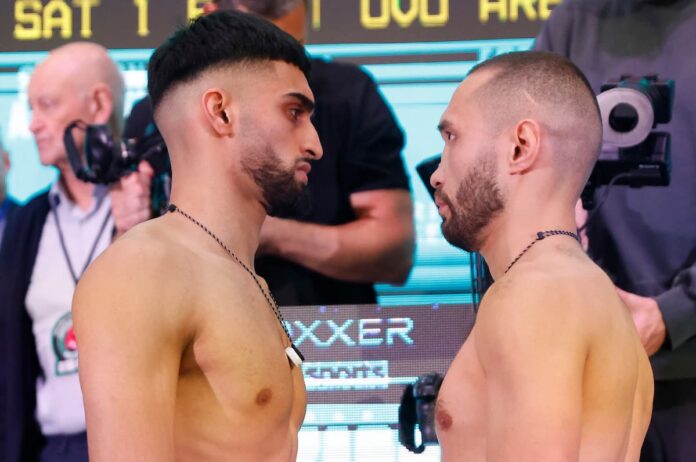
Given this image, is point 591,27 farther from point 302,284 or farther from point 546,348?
point 546,348

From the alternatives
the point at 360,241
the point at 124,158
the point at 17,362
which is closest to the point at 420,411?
the point at 360,241

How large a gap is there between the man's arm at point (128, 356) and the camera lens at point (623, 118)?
151 cm

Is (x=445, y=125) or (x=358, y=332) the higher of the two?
(x=445, y=125)

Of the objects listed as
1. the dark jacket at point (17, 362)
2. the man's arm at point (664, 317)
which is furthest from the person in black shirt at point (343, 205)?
the man's arm at point (664, 317)

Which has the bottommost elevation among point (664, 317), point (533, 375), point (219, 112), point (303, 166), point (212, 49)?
point (664, 317)

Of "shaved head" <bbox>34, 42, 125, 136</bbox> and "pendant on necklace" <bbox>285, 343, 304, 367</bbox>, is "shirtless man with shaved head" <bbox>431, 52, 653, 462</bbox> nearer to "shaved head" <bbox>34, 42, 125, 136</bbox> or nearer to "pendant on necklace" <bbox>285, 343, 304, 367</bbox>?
"pendant on necklace" <bbox>285, 343, 304, 367</bbox>

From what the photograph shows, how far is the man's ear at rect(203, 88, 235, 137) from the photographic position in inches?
99.6

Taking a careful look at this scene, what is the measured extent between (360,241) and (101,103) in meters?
1.16

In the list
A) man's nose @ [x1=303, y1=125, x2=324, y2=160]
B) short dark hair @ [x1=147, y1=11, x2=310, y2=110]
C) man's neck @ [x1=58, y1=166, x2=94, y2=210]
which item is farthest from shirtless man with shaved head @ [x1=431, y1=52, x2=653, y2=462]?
man's neck @ [x1=58, y1=166, x2=94, y2=210]

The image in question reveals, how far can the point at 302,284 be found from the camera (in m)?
3.81

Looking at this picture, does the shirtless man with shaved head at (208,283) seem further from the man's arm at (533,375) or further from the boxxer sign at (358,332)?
the boxxer sign at (358,332)

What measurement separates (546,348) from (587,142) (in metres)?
0.56

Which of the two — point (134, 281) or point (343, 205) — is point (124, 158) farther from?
point (134, 281)

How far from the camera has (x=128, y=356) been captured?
Result: 2176 mm
